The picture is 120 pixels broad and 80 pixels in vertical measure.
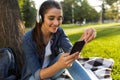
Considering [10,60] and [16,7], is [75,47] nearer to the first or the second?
[10,60]

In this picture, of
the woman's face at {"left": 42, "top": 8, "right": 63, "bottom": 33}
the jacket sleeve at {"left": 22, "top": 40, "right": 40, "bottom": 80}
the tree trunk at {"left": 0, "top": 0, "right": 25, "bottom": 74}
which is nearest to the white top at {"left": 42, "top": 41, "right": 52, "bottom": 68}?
the jacket sleeve at {"left": 22, "top": 40, "right": 40, "bottom": 80}

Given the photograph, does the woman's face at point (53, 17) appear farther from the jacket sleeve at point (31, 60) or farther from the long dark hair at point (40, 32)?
the jacket sleeve at point (31, 60)

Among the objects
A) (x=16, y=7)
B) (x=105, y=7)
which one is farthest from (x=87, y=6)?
(x=16, y=7)

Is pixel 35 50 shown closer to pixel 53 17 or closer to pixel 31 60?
pixel 31 60

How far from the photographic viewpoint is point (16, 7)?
4711mm

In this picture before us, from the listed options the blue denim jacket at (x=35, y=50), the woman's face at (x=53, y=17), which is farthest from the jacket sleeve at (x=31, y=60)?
the woman's face at (x=53, y=17)

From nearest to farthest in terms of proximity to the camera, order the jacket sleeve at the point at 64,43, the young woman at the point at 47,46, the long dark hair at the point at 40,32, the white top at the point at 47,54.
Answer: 1. the young woman at the point at 47,46
2. the long dark hair at the point at 40,32
3. the white top at the point at 47,54
4. the jacket sleeve at the point at 64,43

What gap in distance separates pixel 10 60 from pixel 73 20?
186 feet

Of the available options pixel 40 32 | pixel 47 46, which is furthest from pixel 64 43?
pixel 40 32

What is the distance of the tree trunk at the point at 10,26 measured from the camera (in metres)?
4.50

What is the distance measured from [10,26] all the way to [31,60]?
145cm

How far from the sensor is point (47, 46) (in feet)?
11.3

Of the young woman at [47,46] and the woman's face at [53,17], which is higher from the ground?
the woman's face at [53,17]

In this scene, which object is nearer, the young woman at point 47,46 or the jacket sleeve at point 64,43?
the young woman at point 47,46
